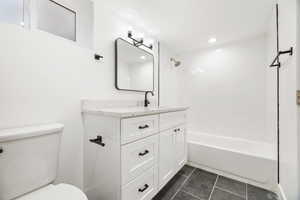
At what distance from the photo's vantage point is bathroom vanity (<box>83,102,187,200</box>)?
1.01m

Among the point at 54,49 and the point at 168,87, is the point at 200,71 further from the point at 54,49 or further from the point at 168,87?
the point at 54,49

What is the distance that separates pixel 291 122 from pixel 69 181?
6.52 ft

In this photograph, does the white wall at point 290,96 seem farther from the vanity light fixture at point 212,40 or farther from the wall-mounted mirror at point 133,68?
the wall-mounted mirror at point 133,68

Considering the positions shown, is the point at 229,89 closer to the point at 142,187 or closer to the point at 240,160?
the point at 240,160

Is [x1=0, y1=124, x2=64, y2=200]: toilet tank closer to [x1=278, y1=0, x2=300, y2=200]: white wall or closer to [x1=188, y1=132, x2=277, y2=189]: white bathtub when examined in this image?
[x1=278, y1=0, x2=300, y2=200]: white wall

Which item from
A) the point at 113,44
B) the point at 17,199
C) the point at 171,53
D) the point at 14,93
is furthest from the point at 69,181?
the point at 171,53

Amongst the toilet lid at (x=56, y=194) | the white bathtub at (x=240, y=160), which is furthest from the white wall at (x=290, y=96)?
the toilet lid at (x=56, y=194)

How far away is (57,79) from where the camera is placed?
116cm

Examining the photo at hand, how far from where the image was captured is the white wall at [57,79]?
93cm

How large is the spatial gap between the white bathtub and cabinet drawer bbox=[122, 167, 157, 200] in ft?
3.46

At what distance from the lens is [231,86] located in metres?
2.52

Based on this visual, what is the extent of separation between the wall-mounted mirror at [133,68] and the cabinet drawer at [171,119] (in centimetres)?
64

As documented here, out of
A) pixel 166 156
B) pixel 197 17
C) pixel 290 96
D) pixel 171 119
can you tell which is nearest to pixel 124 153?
pixel 166 156

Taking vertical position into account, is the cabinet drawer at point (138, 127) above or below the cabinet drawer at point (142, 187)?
above
